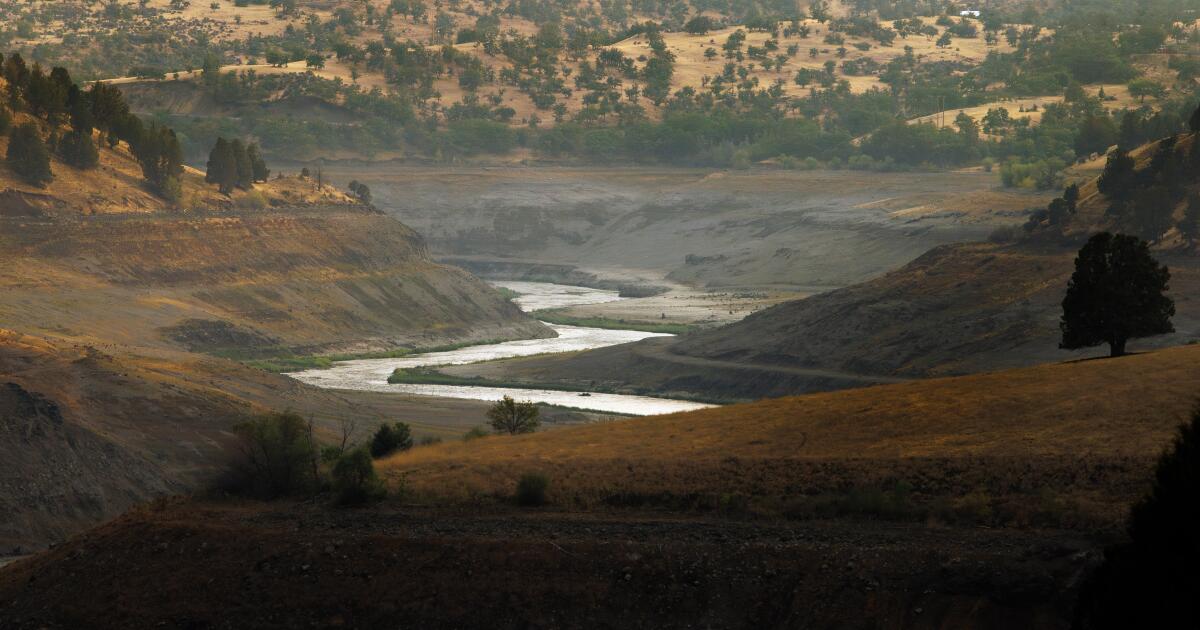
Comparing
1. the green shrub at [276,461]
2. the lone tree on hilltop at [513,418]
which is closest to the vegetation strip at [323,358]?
the lone tree on hilltop at [513,418]

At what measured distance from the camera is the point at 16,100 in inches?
5625

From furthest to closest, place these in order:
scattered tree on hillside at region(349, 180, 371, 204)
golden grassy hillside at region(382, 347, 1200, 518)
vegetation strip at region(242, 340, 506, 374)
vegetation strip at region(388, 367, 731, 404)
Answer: scattered tree on hillside at region(349, 180, 371, 204)
vegetation strip at region(242, 340, 506, 374)
vegetation strip at region(388, 367, 731, 404)
golden grassy hillside at region(382, 347, 1200, 518)

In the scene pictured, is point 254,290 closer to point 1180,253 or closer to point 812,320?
point 812,320

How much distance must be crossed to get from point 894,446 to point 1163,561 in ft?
64.4

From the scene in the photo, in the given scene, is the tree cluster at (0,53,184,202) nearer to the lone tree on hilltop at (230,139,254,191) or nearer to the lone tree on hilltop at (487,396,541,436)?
the lone tree on hilltop at (230,139,254,191)

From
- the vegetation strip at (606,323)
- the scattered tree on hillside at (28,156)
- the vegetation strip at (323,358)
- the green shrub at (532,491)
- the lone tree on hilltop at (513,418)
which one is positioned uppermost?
the scattered tree on hillside at (28,156)

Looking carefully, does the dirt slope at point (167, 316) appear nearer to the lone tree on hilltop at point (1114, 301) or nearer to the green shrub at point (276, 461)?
the green shrub at point (276, 461)

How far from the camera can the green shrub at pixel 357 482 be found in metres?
50.4

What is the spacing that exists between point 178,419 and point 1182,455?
51.9 meters

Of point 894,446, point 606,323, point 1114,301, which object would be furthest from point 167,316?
point 894,446

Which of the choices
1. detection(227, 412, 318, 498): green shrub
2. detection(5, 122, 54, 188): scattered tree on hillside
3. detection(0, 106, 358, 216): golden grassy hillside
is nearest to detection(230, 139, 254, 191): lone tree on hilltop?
detection(0, 106, 358, 216): golden grassy hillside

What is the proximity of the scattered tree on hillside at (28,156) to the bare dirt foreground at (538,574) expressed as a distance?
306 ft

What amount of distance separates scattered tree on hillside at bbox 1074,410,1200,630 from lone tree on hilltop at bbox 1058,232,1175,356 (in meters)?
35.4

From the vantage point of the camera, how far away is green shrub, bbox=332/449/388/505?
50.4 meters
